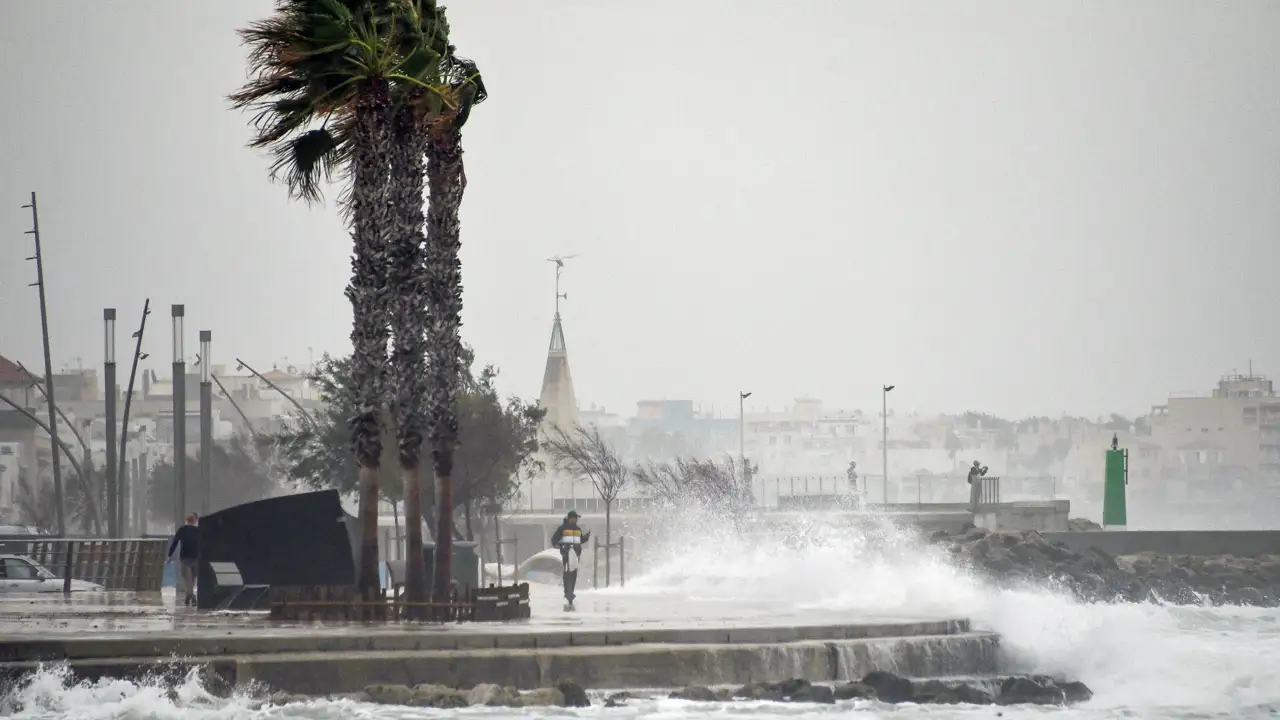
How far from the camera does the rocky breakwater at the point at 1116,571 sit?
190 feet

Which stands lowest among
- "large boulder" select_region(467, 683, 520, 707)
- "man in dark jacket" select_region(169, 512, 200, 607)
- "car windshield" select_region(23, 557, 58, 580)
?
"large boulder" select_region(467, 683, 520, 707)

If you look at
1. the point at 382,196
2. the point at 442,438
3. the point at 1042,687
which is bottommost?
the point at 1042,687

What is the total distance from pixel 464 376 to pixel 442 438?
29.8 m

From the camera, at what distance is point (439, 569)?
26.9 m

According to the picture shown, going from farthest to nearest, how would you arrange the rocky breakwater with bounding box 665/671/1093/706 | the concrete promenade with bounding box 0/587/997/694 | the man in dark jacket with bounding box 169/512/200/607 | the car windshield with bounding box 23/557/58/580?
1. the car windshield with bounding box 23/557/58/580
2. the man in dark jacket with bounding box 169/512/200/607
3. the rocky breakwater with bounding box 665/671/1093/706
4. the concrete promenade with bounding box 0/587/997/694

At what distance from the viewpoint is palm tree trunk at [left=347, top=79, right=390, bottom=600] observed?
86.2ft

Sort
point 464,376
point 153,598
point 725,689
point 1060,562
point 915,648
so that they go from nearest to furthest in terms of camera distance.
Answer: point 725,689, point 915,648, point 153,598, point 464,376, point 1060,562

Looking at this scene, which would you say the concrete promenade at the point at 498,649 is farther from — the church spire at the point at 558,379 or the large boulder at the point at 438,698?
the church spire at the point at 558,379

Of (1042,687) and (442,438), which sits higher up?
(442,438)

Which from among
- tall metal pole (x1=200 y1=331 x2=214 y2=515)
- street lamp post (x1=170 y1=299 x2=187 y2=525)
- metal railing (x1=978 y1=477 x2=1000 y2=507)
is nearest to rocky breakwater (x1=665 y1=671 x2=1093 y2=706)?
street lamp post (x1=170 y1=299 x2=187 y2=525)

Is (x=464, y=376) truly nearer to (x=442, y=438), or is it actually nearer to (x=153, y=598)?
(x=153, y=598)

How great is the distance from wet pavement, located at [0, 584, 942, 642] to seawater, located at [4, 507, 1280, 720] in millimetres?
1135

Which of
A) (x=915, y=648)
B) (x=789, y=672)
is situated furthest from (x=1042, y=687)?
(x=789, y=672)

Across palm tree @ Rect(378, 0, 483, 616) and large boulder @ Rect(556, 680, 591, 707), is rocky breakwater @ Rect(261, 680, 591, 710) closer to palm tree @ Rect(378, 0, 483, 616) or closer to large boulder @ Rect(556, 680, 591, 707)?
large boulder @ Rect(556, 680, 591, 707)
